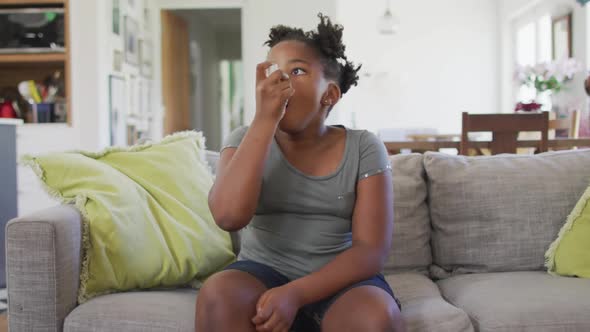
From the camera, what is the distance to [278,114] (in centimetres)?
134

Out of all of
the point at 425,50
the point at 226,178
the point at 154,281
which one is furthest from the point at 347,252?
the point at 425,50

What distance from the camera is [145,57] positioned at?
18.7 ft

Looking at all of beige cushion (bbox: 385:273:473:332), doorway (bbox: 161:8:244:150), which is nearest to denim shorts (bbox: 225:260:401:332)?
beige cushion (bbox: 385:273:473:332)

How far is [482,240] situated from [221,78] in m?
9.81

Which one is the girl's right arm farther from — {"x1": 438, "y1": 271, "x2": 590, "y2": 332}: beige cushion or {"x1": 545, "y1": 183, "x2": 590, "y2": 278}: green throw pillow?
{"x1": 545, "y1": 183, "x2": 590, "y2": 278}: green throw pillow

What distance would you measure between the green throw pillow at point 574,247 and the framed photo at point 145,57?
4355mm

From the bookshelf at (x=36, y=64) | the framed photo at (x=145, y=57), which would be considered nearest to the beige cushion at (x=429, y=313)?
the bookshelf at (x=36, y=64)

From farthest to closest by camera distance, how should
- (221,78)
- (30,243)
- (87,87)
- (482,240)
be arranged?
(221,78)
(87,87)
(482,240)
(30,243)

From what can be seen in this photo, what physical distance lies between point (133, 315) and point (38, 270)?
0.23 metres

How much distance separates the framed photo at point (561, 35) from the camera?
6.28 meters

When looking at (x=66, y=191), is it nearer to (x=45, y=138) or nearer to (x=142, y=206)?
(x=142, y=206)

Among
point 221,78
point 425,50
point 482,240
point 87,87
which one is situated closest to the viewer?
point 482,240

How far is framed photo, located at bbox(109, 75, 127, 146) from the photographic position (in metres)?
4.86

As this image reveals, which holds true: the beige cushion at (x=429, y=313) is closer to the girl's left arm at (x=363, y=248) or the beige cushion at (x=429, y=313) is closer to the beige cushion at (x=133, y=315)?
the girl's left arm at (x=363, y=248)
